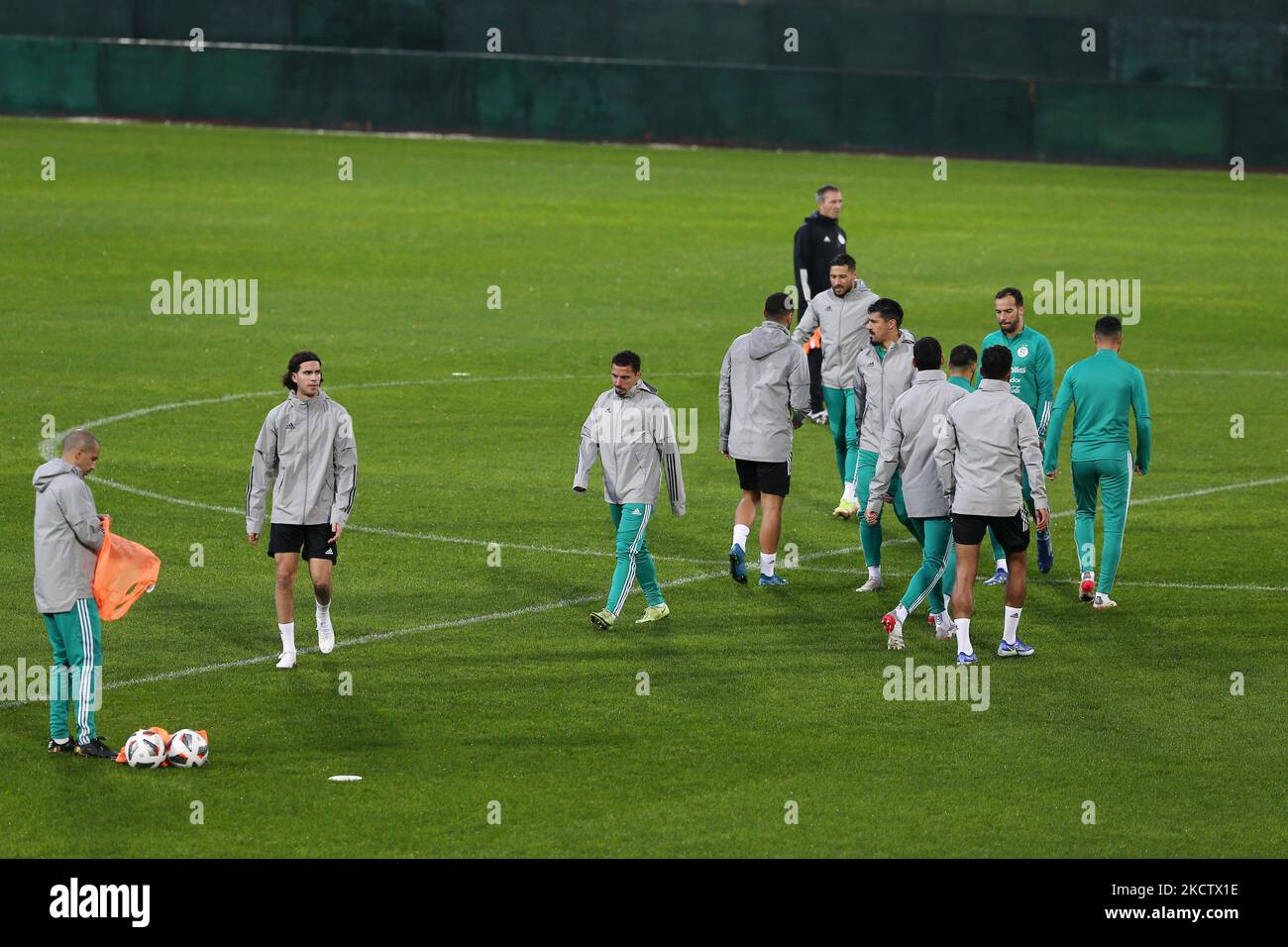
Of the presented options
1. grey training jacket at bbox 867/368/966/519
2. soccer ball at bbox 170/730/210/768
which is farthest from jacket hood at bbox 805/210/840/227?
soccer ball at bbox 170/730/210/768

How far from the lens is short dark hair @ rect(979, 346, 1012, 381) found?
1405 centimetres

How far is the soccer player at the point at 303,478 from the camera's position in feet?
46.0

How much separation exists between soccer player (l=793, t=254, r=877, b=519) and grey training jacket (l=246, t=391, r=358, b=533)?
5.74 m

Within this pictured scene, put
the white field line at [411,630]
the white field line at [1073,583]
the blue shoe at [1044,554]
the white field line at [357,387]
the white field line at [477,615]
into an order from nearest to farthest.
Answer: the white field line at [411,630]
the white field line at [477,615]
the white field line at [1073,583]
the blue shoe at [1044,554]
the white field line at [357,387]

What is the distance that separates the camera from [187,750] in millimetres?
11938

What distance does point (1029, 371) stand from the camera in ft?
54.8

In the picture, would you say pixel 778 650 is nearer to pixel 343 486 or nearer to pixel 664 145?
pixel 343 486

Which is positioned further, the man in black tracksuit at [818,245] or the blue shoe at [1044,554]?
Answer: the man in black tracksuit at [818,245]

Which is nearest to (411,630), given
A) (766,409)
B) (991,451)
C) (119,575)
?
(119,575)

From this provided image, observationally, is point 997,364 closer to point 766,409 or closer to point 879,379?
point 879,379

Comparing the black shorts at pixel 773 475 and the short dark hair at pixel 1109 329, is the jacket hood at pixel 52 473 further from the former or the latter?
the short dark hair at pixel 1109 329

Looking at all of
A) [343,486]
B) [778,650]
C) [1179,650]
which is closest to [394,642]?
[343,486]

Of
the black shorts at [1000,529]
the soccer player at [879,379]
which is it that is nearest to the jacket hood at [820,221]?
the soccer player at [879,379]

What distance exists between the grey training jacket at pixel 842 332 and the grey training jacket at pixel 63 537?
831 centimetres
